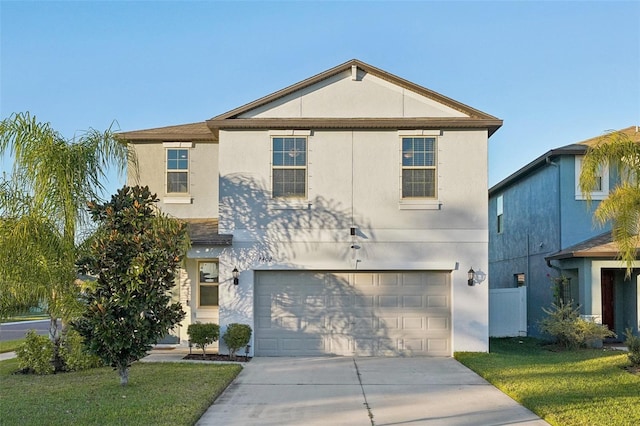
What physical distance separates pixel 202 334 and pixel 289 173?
4.42m

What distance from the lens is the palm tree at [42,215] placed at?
1248cm

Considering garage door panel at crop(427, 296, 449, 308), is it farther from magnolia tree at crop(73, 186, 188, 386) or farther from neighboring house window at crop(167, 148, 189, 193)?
neighboring house window at crop(167, 148, 189, 193)

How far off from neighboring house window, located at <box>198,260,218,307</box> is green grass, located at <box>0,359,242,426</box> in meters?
3.20

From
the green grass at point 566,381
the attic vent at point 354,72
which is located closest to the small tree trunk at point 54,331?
the green grass at point 566,381

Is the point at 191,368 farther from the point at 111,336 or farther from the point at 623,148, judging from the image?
the point at 623,148

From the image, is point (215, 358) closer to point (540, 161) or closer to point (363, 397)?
point (363, 397)

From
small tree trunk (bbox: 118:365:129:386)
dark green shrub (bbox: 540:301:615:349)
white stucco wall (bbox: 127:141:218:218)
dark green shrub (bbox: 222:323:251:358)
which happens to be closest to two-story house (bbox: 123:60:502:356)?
dark green shrub (bbox: 222:323:251:358)

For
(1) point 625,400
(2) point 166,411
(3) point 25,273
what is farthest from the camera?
(3) point 25,273

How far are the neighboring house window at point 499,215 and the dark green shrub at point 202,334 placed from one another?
45.7 ft

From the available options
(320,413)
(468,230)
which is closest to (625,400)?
(320,413)

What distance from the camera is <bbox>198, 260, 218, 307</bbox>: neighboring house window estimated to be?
1671 cm

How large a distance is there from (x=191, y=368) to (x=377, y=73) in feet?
27.5

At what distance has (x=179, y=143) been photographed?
17188 millimetres

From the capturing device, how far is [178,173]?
1717cm
